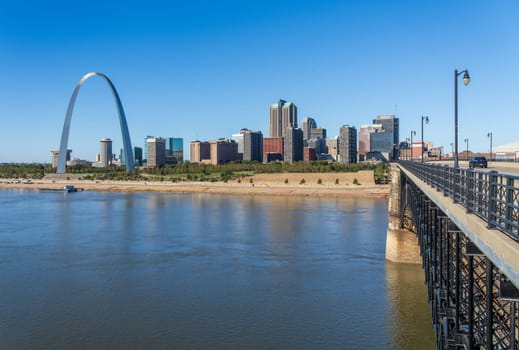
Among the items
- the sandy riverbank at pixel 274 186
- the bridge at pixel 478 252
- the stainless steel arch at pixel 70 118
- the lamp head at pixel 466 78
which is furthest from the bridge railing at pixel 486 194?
the stainless steel arch at pixel 70 118

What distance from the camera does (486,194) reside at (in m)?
6.27

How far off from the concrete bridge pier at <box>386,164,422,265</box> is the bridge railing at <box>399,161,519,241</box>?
671 inches

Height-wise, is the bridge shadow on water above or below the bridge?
below

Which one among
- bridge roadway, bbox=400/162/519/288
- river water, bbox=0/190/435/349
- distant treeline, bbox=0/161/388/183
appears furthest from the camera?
distant treeline, bbox=0/161/388/183

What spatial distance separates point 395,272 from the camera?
85.2 feet

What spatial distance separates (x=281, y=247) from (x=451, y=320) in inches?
915

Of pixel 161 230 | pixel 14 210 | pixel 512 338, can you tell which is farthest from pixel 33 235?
pixel 512 338

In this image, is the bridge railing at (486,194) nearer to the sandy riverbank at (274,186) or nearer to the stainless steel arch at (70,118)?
the sandy riverbank at (274,186)

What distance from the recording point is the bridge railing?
210 inches

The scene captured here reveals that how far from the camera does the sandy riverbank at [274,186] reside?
8850 cm

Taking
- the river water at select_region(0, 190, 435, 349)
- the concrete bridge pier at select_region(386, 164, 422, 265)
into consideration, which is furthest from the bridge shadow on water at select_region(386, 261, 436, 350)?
the concrete bridge pier at select_region(386, 164, 422, 265)

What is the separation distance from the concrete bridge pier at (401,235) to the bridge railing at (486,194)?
1704 centimetres

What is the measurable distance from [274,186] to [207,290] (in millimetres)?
77682

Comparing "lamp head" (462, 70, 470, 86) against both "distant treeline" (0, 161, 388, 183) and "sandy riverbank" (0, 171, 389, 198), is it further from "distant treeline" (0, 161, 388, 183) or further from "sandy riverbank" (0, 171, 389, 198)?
"distant treeline" (0, 161, 388, 183)
